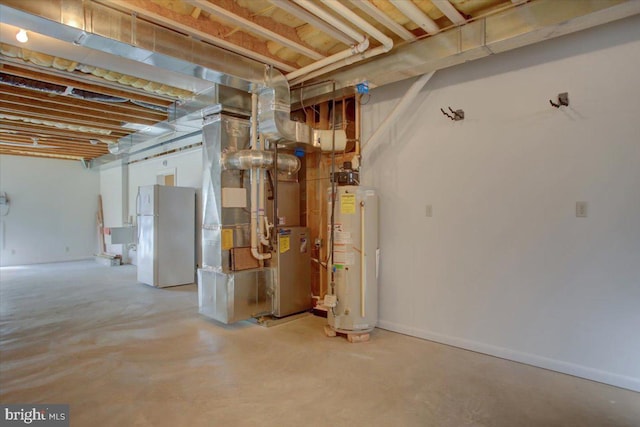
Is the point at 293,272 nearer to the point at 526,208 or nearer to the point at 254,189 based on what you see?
the point at 254,189

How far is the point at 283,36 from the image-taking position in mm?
3027

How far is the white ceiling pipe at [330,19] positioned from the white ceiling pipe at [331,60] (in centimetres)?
6

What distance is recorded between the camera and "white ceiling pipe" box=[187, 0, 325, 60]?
2.48 metres

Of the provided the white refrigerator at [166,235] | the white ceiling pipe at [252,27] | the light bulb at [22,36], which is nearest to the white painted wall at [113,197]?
the white refrigerator at [166,235]

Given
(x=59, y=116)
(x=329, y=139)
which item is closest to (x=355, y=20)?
(x=329, y=139)

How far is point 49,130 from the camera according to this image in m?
6.25

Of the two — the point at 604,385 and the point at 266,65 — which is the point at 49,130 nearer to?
the point at 266,65

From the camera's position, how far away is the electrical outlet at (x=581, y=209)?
2.69m

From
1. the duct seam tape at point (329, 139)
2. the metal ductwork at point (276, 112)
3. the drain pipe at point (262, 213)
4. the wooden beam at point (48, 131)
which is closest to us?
the metal ductwork at point (276, 112)

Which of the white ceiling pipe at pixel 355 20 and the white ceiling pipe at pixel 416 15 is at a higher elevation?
the white ceiling pipe at pixel 416 15

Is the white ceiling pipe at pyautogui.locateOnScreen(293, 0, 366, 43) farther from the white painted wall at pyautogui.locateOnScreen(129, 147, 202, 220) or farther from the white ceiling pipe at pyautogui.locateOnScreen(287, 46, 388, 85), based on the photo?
the white painted wall at pyautogui.locateOnScreen(129, 147, 202, 220)

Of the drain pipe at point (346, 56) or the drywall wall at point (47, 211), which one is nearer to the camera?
the drain pipe at point (346, 56)

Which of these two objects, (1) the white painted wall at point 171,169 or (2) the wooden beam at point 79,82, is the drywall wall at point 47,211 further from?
(2) the wooden beam at point 79,82

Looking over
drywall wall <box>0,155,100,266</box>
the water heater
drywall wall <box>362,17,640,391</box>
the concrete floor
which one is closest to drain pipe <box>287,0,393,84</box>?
drywall wall <box>362,17,640,391</box>
